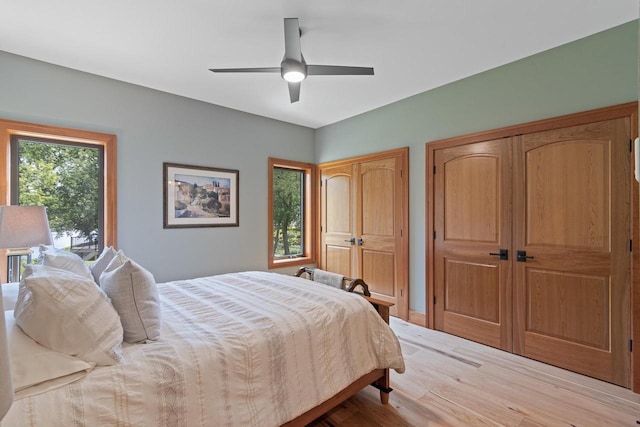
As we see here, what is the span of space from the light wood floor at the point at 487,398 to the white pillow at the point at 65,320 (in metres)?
1.37

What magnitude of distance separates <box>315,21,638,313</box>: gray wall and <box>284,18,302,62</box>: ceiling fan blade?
1943mm

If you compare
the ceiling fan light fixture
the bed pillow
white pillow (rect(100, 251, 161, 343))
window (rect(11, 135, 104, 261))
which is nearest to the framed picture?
window (rect(11, 135, 104, 261))

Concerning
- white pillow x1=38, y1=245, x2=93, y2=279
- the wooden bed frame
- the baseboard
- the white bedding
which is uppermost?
white pillow x1=38, y1=245, x2=93, y2=279

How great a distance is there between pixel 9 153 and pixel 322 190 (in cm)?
356

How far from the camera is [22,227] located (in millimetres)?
2086

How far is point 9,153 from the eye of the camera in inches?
108

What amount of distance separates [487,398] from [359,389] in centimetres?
97

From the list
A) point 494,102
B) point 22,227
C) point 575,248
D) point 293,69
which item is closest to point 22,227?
point 22,227

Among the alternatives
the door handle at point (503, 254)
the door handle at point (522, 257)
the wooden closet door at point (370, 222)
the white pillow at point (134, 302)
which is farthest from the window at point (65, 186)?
the door handle at point (522, 257)

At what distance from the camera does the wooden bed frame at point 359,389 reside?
1.68m

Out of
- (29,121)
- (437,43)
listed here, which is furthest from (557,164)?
(29,121)

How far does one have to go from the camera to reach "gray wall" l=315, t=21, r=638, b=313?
2.36 metres

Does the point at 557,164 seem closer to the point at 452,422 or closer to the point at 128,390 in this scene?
the point at 452,422

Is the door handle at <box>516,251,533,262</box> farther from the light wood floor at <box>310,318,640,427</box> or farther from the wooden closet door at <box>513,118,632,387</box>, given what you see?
the light wood floor at <box>310,318,640,427</box>
